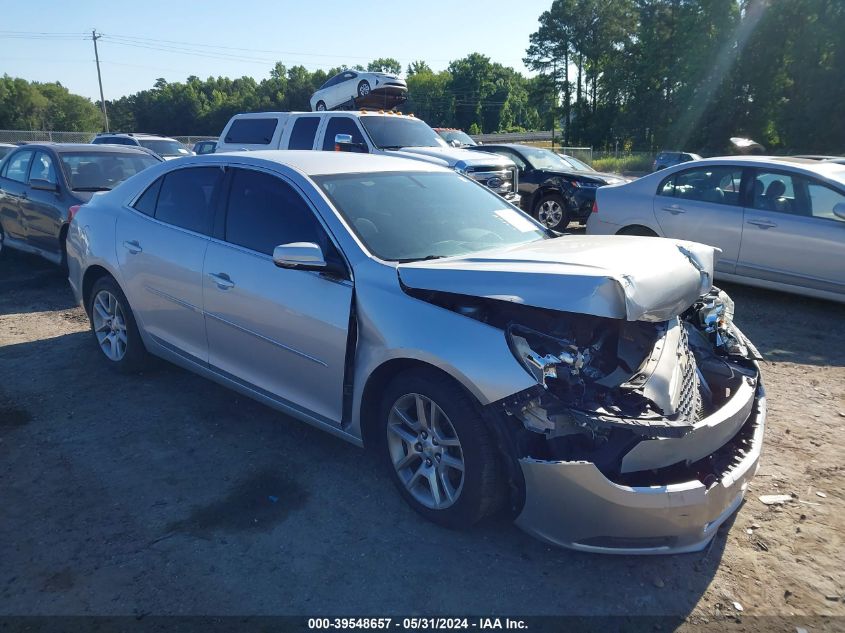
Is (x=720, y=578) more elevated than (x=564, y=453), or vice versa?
(x=564, y=453)

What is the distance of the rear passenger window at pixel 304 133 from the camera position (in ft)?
35.1

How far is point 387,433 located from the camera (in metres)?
3.21

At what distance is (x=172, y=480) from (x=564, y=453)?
7.40ft

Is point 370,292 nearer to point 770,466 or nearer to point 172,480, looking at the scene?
point 172,480

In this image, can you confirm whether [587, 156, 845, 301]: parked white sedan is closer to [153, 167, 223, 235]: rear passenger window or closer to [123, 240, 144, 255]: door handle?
[153, 167, 223, 235]: rear passenger window

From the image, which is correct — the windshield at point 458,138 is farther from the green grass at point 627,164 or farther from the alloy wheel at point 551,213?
the green grass at point 627,164

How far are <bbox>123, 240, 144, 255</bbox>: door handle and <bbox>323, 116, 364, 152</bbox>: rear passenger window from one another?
6184 mm

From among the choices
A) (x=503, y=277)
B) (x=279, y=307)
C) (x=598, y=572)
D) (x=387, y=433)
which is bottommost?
(x=598, y=572)

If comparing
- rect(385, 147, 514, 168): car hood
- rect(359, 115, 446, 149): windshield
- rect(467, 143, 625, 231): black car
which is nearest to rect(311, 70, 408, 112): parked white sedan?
rect(467, 143, 625, 231): black car

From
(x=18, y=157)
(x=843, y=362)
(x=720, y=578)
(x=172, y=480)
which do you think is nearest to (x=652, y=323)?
(x=720, y=578)

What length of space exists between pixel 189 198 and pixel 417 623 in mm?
3218

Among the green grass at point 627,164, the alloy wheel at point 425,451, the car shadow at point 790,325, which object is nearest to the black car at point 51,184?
the alloy wheel at point 425,451

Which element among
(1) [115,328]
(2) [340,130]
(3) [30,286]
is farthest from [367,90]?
(1) [115,328]

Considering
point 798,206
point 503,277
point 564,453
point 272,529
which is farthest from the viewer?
point 798,206
